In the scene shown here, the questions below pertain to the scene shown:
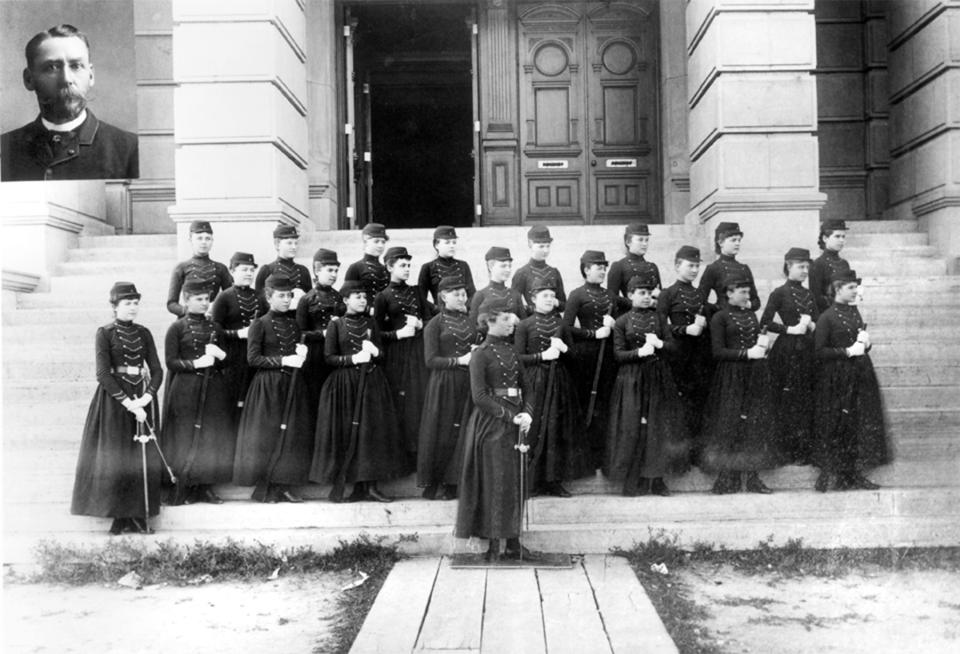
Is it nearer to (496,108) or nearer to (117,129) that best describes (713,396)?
(117,129)

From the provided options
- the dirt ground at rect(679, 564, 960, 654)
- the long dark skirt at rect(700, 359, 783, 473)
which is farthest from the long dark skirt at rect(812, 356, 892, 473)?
the dirt ground at rect(679, 564, 960, 654)

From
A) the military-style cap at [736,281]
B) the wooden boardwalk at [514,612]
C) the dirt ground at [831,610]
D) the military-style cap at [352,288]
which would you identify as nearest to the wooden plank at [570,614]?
the wooden boardwalk at [514,612]

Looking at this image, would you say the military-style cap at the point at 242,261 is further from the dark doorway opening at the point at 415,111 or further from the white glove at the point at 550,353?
the dark doorway opening at the point at 415,111

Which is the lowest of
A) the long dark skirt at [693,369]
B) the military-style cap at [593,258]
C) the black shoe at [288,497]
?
the black shoe at [288,497]

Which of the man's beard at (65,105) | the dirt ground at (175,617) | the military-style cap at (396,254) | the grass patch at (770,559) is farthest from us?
the military-style cap at (396,254)

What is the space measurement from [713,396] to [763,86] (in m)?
4.04

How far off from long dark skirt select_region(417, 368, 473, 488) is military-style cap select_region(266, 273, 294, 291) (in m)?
1.29

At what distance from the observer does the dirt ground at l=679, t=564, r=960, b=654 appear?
17.8 feet

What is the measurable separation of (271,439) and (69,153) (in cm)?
243

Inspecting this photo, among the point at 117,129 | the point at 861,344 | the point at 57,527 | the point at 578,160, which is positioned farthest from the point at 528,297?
the point at 578,160

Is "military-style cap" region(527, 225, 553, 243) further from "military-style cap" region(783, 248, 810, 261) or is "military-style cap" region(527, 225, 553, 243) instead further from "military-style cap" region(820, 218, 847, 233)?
"military-style cap" region(820, 218, 847, 233)

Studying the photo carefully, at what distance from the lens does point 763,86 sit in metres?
10.3

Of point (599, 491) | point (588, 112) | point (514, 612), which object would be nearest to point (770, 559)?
point (599, 491)

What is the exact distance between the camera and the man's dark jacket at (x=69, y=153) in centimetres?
602
